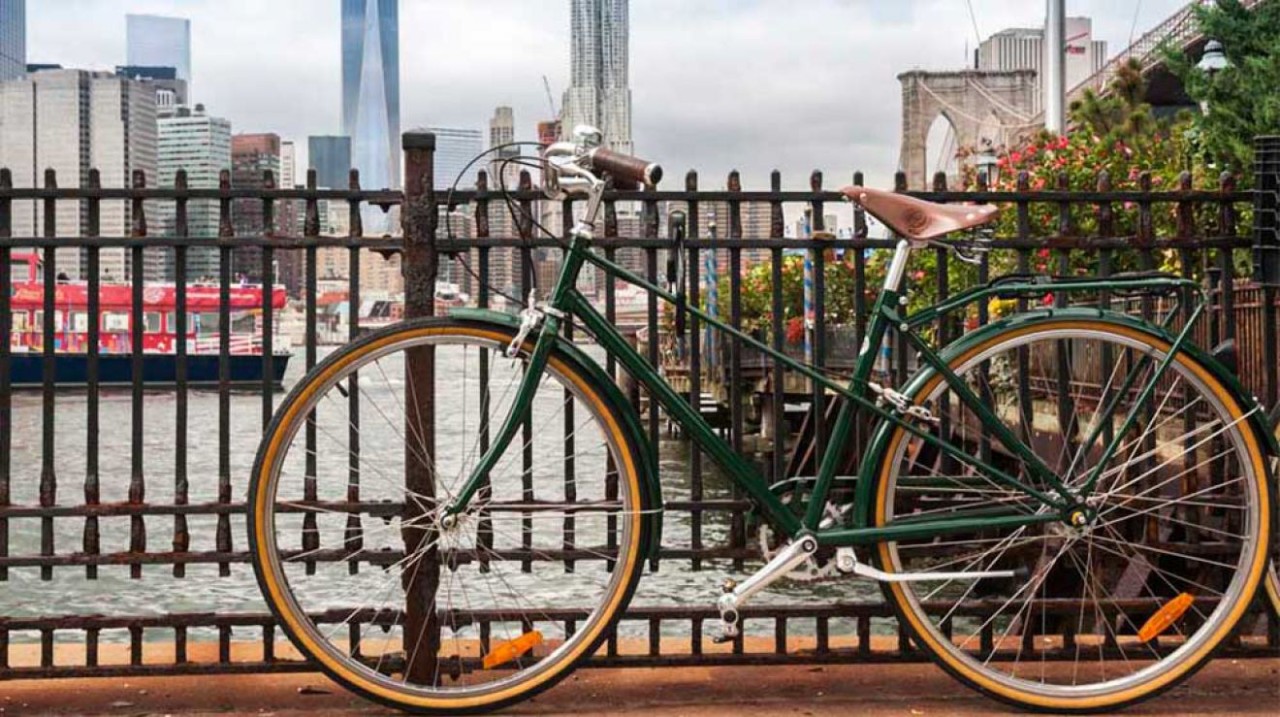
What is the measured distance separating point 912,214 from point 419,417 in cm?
126

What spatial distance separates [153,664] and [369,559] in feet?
2.00

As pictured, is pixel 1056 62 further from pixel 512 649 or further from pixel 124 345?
pixel 124 345

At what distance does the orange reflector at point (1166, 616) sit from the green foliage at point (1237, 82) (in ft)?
48.0

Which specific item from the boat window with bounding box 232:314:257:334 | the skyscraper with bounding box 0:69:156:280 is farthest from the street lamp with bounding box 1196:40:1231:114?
the skyscraper with bounding box 0:69:156:280

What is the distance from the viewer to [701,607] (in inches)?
152

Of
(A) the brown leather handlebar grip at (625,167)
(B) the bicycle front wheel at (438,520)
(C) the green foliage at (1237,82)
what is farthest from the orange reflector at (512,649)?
(C) the green foliage at (1237,82)

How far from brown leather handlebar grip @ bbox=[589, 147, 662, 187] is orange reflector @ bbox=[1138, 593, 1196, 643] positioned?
1638mm

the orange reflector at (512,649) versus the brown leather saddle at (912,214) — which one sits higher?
the brown leather saddle at (912,214)

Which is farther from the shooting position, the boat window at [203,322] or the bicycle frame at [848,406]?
the boat window at [203,322]

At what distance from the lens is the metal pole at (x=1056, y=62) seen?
28.0m

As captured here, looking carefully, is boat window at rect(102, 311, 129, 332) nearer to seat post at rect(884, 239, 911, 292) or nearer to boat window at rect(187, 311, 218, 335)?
boat window at rect(187, 311, 218, 335)

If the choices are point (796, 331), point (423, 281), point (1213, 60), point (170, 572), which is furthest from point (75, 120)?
point (423, 281)

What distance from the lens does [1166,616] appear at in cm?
363

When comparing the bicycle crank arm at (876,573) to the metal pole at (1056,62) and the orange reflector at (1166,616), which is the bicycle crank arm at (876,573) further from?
the metal pole at (1056,62)
